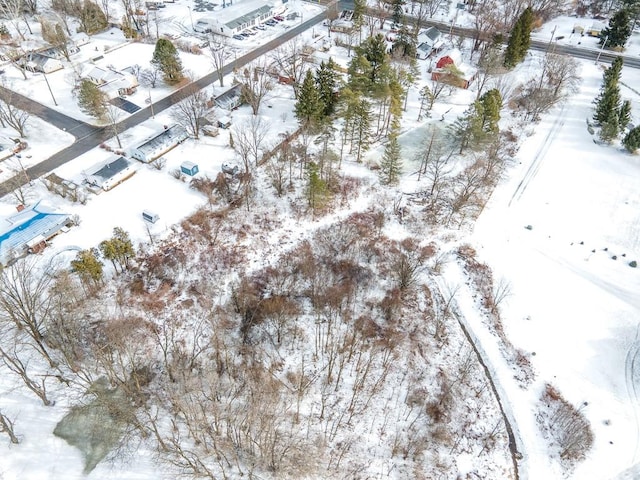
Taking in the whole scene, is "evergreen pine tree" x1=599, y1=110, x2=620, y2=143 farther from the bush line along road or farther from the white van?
the white van

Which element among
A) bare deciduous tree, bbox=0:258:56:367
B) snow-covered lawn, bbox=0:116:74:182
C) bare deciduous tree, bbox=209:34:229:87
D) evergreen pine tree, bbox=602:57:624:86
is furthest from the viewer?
bare deciduous tree, bbox=209:34:229:87

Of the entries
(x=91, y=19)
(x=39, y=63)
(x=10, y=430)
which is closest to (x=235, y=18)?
(x=91, y=19)

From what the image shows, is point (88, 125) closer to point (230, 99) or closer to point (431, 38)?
point (230, 99)

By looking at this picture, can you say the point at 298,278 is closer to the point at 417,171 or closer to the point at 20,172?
the point at 417,171

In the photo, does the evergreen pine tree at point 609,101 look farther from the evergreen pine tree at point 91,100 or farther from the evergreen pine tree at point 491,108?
the evergreen pine tree at point 91,100

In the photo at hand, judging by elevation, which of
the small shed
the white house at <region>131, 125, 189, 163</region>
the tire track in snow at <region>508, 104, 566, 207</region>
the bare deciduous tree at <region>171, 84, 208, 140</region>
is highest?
the bare deciduous tree at <region>171, 84, 208, 140</region>

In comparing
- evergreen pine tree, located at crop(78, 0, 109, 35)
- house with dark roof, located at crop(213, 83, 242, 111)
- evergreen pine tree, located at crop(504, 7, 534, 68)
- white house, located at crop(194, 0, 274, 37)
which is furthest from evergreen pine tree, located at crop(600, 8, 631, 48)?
evergreen pine tree, located at crop(78, 0, 109, 35)

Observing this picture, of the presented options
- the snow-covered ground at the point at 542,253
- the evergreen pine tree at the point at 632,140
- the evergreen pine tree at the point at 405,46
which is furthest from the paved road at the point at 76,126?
the evergreen pine tree at the point at 632,140
